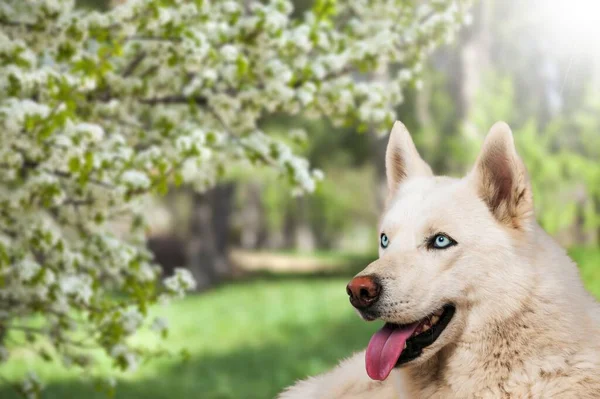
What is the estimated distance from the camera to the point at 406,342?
A: 290 centimetres

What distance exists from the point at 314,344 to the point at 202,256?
7.82 meters

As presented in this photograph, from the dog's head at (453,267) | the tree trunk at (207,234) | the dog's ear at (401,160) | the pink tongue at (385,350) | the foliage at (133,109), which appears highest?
the tree trunk at (207,234)

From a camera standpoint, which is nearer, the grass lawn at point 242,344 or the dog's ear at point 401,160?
the dog's ear at point 401,160

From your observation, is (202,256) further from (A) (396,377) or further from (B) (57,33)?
(A) (396,377)

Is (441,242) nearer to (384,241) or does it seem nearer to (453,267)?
(453,267)

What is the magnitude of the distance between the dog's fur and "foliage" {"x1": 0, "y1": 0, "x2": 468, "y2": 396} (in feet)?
7.94

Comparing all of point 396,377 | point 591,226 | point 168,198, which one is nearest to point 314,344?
point 591,226

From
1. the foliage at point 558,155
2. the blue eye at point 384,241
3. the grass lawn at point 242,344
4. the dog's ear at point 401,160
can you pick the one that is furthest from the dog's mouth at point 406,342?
the foliage at point 558,155

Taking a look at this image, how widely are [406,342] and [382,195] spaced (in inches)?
692

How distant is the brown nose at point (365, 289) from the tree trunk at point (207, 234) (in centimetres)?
1606

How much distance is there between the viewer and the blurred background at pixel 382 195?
416 inches

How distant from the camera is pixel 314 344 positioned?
465 inches

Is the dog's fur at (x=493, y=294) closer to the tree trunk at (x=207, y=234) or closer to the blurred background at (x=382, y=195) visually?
the blurred background at (x=382, y=195)

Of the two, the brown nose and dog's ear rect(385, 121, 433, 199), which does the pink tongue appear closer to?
the brown nose
